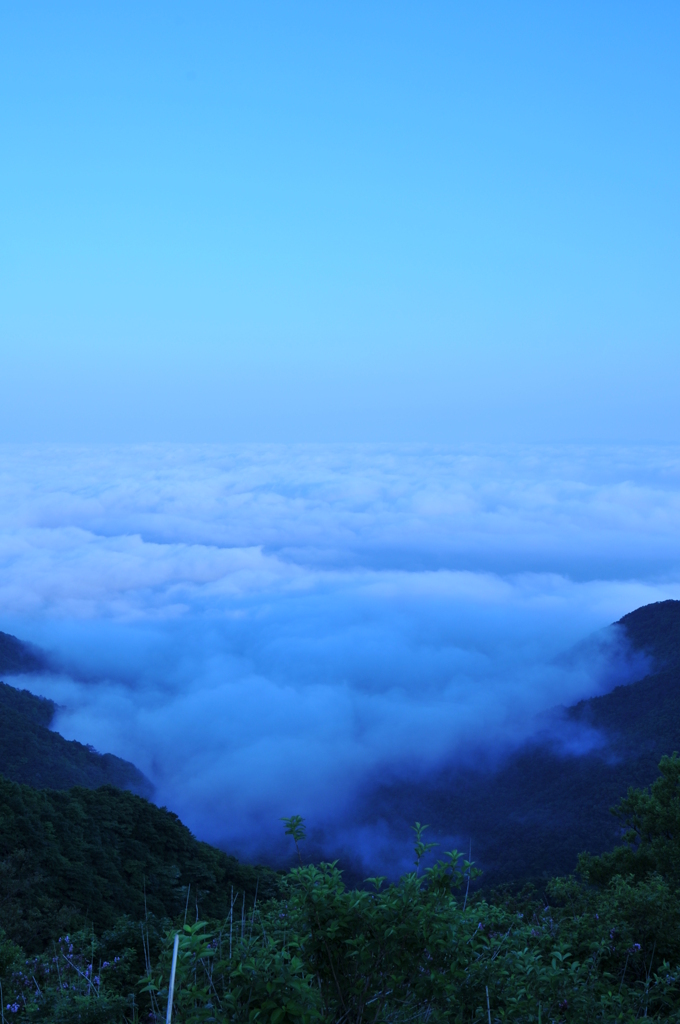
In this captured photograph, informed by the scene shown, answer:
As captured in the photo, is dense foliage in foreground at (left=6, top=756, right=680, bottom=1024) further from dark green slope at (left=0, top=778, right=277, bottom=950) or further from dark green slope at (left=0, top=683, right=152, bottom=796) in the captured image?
dark green slope at (left=0, top=683, right=152, bottom=796)

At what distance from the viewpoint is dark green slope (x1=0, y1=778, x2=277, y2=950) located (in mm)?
18688

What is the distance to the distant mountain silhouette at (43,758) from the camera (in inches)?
1639

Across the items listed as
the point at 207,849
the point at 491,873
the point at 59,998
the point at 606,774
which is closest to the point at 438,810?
the point at 606,774

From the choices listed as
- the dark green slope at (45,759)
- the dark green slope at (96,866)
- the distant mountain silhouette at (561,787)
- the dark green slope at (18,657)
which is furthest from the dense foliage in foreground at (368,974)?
the dark green slope at (18,657)

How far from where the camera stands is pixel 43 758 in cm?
4450

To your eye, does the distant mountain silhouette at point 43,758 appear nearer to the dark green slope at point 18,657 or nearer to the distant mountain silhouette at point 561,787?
the distant mountain silhouette at point 561,787

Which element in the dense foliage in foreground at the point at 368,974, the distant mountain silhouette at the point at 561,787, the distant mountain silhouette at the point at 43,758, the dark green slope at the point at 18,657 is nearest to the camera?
the dense foliage in foreground at the point at 368,974

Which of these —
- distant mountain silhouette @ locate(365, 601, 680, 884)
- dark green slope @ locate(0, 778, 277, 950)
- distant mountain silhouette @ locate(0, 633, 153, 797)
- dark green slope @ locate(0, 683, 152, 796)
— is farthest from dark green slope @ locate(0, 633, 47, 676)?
dark green slope @ locate(0, 778, 277, 950)

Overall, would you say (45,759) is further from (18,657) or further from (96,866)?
(18,657)

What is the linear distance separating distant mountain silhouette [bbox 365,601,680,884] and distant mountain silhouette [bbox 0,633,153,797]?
24.1m

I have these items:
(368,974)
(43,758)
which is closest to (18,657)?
(43,758)

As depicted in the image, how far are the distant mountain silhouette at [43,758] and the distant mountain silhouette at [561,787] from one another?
78.9 ft

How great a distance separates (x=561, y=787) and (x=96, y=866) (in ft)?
146

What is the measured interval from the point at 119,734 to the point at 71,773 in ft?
187
